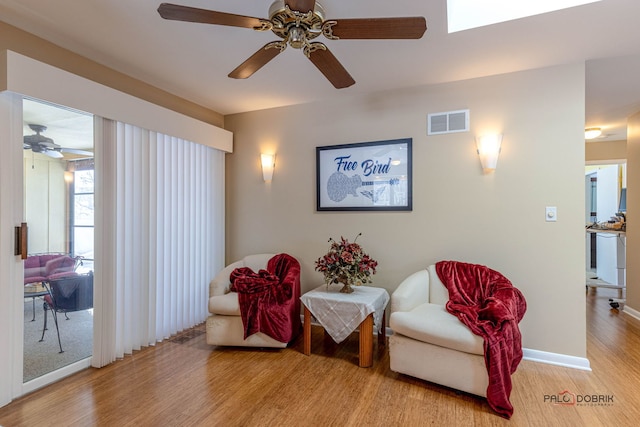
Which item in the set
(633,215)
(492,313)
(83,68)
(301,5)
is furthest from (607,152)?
(83,68)

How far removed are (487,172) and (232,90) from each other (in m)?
2.66

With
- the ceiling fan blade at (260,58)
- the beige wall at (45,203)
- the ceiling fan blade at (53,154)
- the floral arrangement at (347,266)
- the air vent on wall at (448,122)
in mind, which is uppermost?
the ceiling fan blade at (260,58)

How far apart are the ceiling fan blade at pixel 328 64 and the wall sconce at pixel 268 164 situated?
5.44 ft

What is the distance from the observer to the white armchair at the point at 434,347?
211 centimetres

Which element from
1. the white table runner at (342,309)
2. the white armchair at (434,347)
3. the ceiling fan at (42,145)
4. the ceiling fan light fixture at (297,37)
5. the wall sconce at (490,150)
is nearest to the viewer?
the ceiling fan light fixture at (297,37)

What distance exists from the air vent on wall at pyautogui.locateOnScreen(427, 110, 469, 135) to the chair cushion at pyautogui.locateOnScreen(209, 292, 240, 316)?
2.49m

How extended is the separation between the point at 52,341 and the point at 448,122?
12.7 feet

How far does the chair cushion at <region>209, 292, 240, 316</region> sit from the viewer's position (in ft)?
9.45

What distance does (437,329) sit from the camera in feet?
7.31

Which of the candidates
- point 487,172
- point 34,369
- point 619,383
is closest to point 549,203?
point 487,172

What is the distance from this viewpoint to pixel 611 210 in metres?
6.00

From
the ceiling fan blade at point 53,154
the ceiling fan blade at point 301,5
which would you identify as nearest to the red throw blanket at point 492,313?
the ceiling fan blade at point 301,5

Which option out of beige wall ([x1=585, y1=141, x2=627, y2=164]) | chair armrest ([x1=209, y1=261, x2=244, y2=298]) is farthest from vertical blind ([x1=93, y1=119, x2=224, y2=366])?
beige wall ([x1=585, y1=141, x2=627, y2=164])

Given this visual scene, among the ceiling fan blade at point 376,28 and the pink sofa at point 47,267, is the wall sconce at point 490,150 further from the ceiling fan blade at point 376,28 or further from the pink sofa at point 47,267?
the pink sofa at point 47,267
